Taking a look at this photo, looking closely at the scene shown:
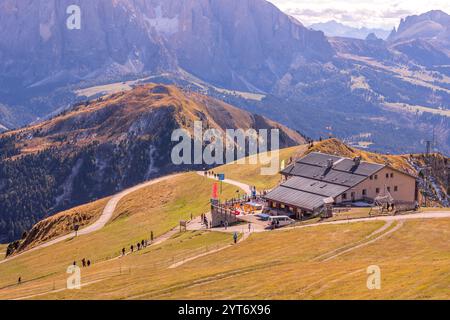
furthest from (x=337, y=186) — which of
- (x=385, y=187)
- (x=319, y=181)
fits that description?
(x=385, y=187)

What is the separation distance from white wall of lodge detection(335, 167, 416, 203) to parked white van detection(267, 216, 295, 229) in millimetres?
15120

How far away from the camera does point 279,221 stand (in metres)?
101

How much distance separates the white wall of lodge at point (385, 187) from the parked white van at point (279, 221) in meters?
15.1

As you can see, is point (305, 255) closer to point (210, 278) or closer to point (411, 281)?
point (210, 278)

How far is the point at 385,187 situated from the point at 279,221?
31316 mm

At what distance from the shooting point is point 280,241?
80938 mm

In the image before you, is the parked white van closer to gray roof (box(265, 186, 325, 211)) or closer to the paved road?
gray roof (box(265, 186, 325, 211))

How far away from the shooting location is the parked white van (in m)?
99.2

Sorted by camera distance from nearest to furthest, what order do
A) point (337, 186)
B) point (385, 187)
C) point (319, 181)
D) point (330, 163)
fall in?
point (337, 186) < point (385, 187) < point (319, 181) < point (330, 163)

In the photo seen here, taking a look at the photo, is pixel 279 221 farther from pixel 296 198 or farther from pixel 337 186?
pixel 337 186

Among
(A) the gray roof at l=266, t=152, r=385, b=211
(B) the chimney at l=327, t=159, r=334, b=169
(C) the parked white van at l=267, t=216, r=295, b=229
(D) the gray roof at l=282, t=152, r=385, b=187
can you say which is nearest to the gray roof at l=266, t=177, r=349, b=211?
(A) the gray roof at l=266, t=152, r=385, b=211
